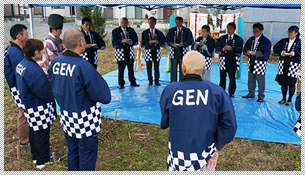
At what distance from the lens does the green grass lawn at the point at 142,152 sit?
2953mm

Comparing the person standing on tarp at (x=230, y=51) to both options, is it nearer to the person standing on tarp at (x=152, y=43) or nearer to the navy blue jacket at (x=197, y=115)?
the person standing on tarp at (x=152, y=43)

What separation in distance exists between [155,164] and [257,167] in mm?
1263

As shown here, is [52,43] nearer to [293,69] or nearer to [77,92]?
[77,92]

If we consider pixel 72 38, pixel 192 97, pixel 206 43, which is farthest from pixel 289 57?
pixel 72 38

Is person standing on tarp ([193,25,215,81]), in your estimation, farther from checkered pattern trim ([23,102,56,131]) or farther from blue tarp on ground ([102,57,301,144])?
checkered pattern trim ([23,102,56,131])

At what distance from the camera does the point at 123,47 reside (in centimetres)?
588

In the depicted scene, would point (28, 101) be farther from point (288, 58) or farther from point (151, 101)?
point (288, 58)

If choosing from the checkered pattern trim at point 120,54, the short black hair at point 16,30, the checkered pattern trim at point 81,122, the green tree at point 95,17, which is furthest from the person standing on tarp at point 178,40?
the green tree at point 95,17

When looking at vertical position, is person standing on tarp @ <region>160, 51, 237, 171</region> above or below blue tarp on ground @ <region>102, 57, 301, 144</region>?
above

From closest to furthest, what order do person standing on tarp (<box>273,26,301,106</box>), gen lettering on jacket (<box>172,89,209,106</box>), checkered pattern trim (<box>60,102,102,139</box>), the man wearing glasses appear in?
gen lettering on jacket (<box>172,89,209,106</box>), checkered pattern trim (<box>60,102,102,139</box>), person standing on tarp (<box>273,26,301,106</box>), the man wearing glasses

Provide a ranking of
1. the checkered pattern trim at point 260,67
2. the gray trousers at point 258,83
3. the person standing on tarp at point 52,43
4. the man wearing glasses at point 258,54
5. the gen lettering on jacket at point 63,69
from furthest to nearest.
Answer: the gray trousers at point 258,83
the checkered pattern trim at point 260,67
the man wearing glasses at point 258,54
the person standing on tarp at point 52,43
the gen lettering on jacket at point 63,69

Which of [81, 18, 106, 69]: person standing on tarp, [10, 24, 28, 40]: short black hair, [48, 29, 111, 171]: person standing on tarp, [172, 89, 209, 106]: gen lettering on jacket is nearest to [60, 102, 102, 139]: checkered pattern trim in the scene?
[48, 29, 111, 171]: person standing on tarp

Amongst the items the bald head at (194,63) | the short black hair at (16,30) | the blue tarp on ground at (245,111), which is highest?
the short black hair at (16,30)

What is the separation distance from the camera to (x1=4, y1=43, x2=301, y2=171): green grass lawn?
295cm
